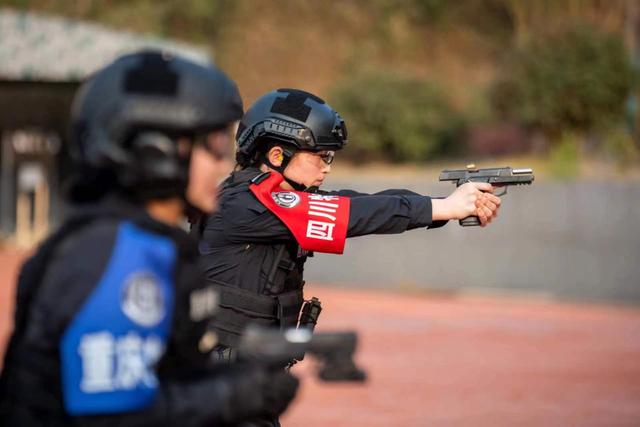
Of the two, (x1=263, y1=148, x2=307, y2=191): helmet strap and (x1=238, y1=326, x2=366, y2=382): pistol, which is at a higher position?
(x1=263, y1=148, x2=307, y2=191): helmet strap

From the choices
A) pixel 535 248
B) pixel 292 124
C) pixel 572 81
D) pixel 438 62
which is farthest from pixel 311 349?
pixel 438 62

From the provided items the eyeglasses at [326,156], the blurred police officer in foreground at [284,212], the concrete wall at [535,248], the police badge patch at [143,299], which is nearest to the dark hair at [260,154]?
the blurred police officer in foreground at [284,212]

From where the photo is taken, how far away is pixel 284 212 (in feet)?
15.0

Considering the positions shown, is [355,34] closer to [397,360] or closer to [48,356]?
[397,360]

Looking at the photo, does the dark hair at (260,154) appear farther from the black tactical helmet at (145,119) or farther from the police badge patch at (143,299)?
the police badge patch at (143,299)

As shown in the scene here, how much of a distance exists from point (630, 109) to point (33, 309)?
27538mm

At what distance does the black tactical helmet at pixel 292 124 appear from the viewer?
4.94 m

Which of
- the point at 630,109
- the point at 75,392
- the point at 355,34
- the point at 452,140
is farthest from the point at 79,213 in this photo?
the point at 355,34

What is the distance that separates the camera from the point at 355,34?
1833 inches

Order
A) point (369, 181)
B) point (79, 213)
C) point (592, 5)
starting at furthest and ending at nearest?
point (592, 5) → point (369, 181) → point (79, 213)

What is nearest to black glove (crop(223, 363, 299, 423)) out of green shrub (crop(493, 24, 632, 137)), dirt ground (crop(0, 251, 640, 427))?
dirt ground (crop(0, 251, 640, 427))

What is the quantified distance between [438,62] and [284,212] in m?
42.5

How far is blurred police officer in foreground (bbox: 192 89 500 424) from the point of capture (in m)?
4.54

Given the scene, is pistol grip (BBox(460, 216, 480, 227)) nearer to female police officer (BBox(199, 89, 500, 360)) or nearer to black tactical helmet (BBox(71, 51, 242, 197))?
female police officer (BBox(199, 89, 500, 360))
